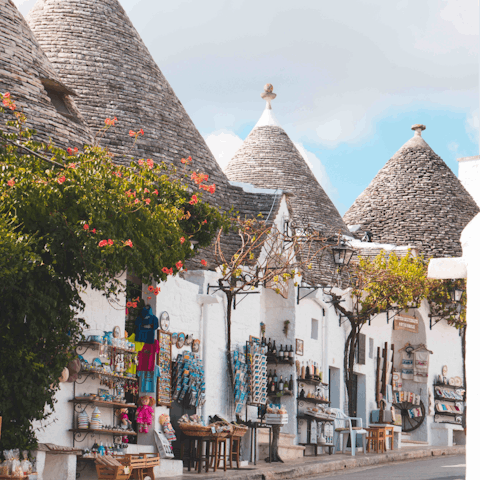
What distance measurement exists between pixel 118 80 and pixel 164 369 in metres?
6.22

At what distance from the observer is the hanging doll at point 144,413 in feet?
41.6

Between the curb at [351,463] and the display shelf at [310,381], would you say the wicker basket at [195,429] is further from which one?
the display shelf at [310,381]

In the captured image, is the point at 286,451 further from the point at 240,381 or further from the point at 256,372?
the point at 240,381

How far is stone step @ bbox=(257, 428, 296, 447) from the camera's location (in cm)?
1673

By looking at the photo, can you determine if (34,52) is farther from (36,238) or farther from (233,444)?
(233,444)

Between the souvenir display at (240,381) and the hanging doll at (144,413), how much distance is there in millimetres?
2780

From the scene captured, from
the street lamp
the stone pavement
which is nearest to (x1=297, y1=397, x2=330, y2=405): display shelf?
the stone pavement

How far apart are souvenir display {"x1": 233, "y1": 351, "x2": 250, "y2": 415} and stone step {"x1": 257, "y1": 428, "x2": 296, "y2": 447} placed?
137 cm

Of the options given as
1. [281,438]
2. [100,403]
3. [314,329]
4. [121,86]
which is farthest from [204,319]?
[314,329]

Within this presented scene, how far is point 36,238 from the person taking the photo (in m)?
9.45

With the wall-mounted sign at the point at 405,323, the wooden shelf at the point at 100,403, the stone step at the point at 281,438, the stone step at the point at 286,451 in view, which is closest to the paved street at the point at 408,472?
the stone step at the point at 286,451

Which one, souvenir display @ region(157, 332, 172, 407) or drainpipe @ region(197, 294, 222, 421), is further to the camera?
drainpipe @ region(197, 294, 222, 421)

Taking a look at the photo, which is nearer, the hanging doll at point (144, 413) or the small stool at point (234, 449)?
the hanging doll at point (144, 413)

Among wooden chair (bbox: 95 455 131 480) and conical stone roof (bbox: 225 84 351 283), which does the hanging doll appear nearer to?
wooden chair (bbox: 95 455 131 480)
